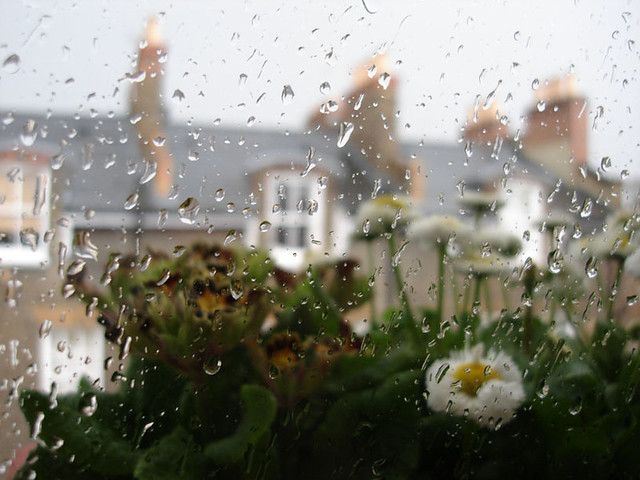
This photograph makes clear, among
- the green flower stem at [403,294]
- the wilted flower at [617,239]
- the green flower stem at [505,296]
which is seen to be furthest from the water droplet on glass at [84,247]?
the wilted flower at [617,239]

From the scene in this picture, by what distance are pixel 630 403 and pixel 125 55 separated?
51 centimetres

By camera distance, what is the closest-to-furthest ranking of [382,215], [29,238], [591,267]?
[29,238]
[382,215]
[591,267]

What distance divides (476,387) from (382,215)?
6.1 inches

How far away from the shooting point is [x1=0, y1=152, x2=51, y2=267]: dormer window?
32 centimetres

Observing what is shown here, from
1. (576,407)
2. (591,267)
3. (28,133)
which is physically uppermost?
(28,133)

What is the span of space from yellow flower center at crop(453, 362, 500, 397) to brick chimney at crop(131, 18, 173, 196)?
0.26m

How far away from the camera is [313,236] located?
1.31ft

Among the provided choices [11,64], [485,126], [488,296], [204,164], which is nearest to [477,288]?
[488,296]

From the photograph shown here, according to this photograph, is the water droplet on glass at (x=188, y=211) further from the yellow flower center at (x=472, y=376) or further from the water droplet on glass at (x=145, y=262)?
the yellow flower center at (x=472, y=376)

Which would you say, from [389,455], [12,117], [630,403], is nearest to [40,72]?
[12,117]

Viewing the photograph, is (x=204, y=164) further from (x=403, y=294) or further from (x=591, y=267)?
(x=591, y=267)

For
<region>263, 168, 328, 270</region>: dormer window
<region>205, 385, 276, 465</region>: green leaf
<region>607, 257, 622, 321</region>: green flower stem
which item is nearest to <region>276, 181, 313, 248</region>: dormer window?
<region>263, 168, 328, 270</region>: dormer window

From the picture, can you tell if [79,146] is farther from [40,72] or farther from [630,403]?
[630,403]

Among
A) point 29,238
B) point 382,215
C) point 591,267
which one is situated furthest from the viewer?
point 591,267
